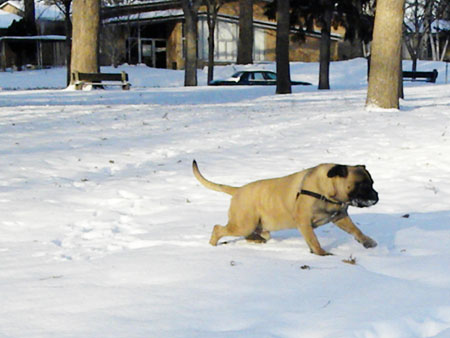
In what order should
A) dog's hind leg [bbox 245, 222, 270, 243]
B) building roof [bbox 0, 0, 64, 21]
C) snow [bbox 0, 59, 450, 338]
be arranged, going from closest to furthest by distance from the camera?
snow [bbox 0, 59, 450, 338], dog's hind leg [bbox 245, 222, 270, 243], building roof [bbox 0, 0, 64, 21]

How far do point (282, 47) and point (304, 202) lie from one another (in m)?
18.2

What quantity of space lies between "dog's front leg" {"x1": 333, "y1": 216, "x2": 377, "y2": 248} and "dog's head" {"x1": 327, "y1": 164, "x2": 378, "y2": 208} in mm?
366

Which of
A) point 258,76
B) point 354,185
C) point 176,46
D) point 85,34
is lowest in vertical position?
point 354,185

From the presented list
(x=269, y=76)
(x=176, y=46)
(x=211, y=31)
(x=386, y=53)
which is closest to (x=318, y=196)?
(x=386, y=53)

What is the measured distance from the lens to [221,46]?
4619 cm

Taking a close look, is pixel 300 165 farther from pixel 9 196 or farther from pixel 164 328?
pixel 164 328

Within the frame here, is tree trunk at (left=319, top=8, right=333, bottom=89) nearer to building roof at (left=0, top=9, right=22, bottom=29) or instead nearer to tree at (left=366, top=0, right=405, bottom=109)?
tree at (left=366, top=0, right=405, bottom=109)

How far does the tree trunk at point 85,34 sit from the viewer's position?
19.6 meters

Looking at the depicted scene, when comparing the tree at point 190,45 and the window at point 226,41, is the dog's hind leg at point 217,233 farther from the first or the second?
the window at point 226,41

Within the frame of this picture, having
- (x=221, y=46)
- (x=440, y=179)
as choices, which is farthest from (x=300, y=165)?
(x=221, y=46)

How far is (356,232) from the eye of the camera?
181 inches

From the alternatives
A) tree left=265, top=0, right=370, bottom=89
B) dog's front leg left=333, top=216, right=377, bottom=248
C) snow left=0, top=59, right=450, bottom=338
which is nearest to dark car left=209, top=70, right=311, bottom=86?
tree left=265, top=0, right=370, bottom=89

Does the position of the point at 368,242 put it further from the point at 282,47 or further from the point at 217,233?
the point at 282,47

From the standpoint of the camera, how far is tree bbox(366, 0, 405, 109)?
13.2 m
